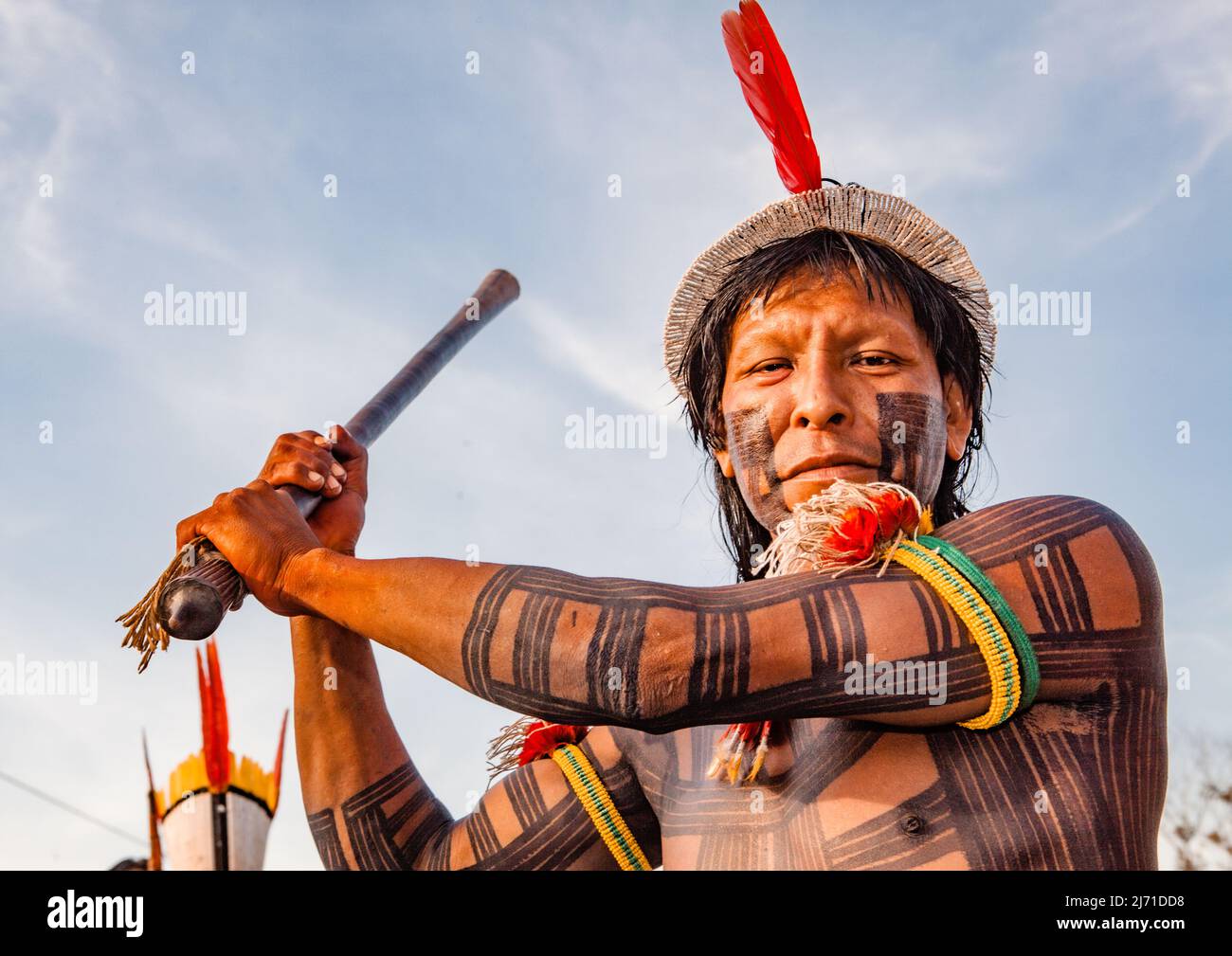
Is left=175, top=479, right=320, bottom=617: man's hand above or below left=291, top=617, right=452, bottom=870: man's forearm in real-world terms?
above

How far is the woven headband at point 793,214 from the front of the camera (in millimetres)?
3088

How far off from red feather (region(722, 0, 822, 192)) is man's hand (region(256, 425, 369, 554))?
1.39m

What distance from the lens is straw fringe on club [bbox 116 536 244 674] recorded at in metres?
2.62

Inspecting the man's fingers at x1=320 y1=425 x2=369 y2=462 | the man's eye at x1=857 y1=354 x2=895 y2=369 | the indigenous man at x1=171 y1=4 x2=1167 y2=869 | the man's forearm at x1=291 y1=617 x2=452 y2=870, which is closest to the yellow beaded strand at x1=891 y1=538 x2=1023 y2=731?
the indigenous man at x1=171 y1=4 x2=1167 y2=869

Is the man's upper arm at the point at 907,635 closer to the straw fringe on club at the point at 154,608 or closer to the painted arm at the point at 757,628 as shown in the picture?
the painted arm at the point at 757,628

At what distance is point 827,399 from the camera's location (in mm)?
2742

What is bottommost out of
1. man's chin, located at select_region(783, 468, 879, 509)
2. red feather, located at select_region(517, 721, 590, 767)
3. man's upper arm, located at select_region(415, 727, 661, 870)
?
man's upper arm, located at select_region(415, 727, 661, 870)

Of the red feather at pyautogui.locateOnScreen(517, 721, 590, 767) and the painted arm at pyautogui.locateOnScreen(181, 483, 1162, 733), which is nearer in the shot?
the painted arm at pyautogui.locateOnScreen(181, 483, 1162, 733)

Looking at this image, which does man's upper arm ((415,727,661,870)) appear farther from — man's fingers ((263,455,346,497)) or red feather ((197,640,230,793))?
red feather ((197,640,230,793))

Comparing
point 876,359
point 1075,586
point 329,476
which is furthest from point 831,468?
point 329,476

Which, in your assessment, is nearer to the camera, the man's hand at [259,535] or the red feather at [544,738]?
the man's hand at [259,535]

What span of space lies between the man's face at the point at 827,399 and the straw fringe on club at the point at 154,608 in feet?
3.92

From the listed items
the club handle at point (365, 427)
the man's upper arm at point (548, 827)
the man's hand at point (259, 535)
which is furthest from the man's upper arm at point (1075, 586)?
the club handle at point (365, 427)

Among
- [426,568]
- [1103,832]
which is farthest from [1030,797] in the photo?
[426,568]
